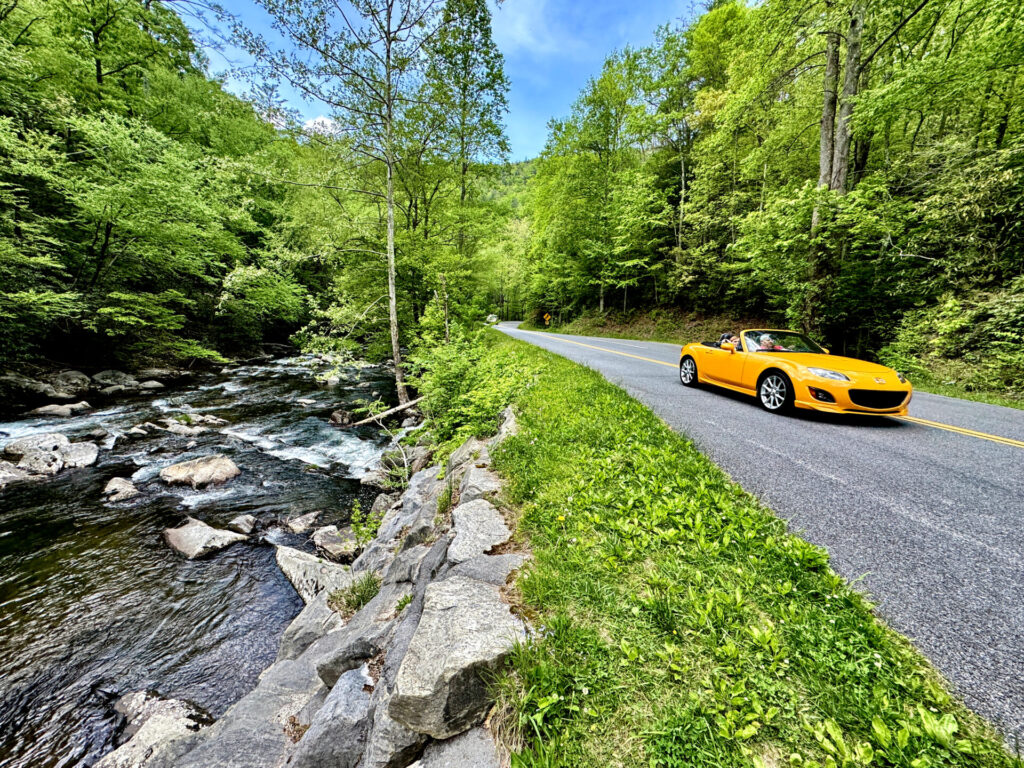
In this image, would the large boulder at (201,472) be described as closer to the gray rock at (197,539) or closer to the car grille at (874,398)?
the gray rock at (197,539)

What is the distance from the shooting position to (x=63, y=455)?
7691mm

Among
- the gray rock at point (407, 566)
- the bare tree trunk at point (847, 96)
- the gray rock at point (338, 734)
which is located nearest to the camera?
the gray rock at point (338, 734)

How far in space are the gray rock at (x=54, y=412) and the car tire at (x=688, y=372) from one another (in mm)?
15450

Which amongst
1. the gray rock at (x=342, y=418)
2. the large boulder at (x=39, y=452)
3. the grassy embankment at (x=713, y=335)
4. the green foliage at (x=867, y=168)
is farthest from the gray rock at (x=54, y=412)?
the grassy embankment at (x=713, y=335)

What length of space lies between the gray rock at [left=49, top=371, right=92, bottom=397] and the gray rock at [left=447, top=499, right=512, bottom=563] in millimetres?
15055

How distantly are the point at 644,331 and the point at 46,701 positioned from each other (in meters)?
23.7

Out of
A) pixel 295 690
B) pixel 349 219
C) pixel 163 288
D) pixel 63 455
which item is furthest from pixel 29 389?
pixel 295 690

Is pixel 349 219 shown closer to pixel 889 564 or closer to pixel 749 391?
pixel 749 391

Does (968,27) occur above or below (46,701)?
above

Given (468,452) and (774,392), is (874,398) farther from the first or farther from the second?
(468,452)

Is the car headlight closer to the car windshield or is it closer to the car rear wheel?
the car windshield

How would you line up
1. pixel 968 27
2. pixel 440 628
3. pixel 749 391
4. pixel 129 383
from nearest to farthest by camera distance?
pixel 440 628, pixel 749 391, pixel 968 27, pixel 129 383

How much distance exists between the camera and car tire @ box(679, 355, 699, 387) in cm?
755

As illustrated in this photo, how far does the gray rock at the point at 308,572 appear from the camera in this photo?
4520 millimetres
